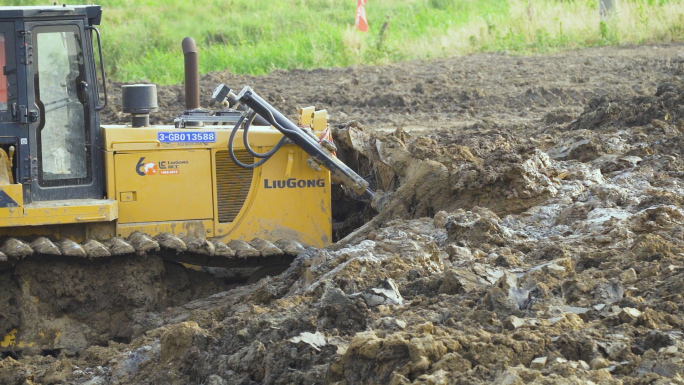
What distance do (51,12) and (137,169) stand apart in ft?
4.32

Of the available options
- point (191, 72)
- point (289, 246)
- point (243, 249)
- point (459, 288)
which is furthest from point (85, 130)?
point (459, 288)

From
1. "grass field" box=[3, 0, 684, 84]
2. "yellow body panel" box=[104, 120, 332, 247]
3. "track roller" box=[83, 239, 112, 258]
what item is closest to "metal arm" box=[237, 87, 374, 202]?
"yellow body panel" box=[104, 120, 332, 247]

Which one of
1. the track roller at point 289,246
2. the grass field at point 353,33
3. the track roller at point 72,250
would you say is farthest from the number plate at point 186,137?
the grass field at point 353,33

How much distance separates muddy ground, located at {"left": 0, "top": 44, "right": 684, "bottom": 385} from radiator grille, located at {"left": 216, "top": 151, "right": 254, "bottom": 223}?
601 mm

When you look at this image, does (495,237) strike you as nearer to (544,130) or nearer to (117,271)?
(117,271)

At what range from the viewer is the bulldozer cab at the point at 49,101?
626cm

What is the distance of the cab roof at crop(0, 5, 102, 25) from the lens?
20.4ft

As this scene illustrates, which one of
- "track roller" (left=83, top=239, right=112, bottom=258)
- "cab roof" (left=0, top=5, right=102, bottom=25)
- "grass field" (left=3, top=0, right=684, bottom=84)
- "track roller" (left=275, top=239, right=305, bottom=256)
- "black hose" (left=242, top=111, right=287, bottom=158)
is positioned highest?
"grass field" (left=3, top=0, right=684, bottom=84)

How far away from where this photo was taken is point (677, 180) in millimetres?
6992

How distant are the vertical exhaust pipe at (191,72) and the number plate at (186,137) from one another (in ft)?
1.87

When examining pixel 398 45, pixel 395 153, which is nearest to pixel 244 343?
pixel 395 153

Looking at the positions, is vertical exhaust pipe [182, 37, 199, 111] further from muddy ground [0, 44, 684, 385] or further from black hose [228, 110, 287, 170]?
muddy ground [0, 44, 684, 385]

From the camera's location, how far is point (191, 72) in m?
7.45

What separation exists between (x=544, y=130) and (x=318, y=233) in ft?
13.1
